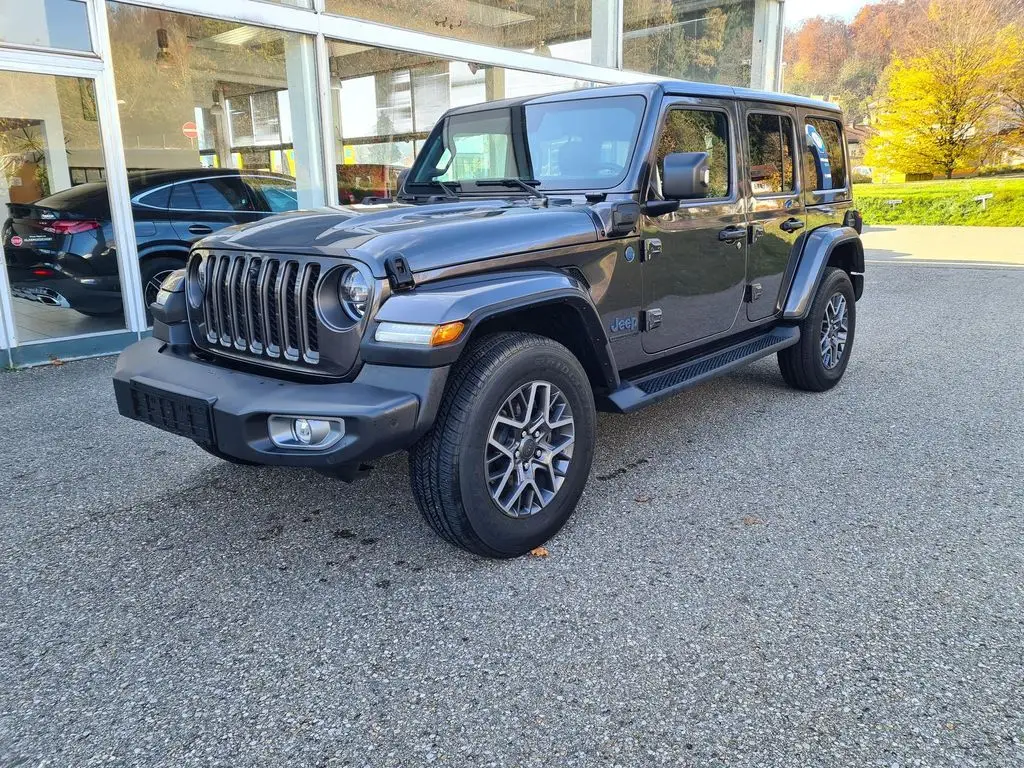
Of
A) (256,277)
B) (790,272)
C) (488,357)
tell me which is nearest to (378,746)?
(488,357)

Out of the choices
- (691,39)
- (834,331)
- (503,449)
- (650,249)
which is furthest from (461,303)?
(691,39)

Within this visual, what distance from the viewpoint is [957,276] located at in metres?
11.4

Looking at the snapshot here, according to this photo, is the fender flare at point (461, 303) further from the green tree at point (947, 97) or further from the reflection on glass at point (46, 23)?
the green tree at point (947, 97)

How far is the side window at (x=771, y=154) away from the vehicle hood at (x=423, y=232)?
1.64 metres

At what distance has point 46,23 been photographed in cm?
652

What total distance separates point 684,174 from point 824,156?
7.95 feet

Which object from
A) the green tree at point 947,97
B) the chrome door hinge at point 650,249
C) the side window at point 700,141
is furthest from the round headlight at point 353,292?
the green tree at point 947,97

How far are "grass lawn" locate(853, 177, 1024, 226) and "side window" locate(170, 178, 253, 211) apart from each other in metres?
15.6

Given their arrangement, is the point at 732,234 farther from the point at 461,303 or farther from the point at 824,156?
the point at 461,303

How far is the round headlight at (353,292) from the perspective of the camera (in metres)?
2.78

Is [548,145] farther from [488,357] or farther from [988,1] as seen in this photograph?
[988,1]

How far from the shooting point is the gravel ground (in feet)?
7.04

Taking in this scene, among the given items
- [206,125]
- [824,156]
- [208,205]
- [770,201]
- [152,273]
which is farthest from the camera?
[206,125]

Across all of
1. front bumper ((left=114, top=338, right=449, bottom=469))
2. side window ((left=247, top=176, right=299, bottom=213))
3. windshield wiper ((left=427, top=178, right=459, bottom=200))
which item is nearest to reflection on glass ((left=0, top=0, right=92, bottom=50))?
side window ((left=247, top=176, right=299, bottom=213))
